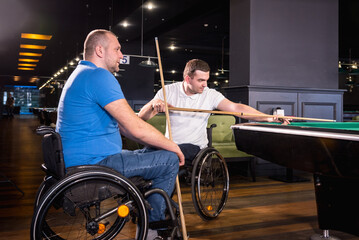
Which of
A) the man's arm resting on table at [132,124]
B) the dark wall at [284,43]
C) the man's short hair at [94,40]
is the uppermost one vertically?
the dark wall at [284,43]

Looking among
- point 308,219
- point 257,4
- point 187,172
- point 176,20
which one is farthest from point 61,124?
point 176,20

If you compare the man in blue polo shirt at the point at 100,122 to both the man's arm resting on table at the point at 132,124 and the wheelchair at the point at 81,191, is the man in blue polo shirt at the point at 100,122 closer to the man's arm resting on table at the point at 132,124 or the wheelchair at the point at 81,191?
the man's arm resting on table at the point at 132,124

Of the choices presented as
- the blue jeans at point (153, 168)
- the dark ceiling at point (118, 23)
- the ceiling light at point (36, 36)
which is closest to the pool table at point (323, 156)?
the blue jeans at point (153, 168)

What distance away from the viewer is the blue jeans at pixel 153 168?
1773mm

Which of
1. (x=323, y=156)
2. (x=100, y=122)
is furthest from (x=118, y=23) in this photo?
(x=323, y=156)

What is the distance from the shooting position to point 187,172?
104 inches

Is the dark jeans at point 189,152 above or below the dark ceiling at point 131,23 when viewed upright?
below

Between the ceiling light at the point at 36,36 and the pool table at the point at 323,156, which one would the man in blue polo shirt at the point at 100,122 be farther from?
the ceiling light at the point at 36,36

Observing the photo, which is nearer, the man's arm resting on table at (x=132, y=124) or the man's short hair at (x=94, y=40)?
the man's arm resting on table at (x=132, y=124)

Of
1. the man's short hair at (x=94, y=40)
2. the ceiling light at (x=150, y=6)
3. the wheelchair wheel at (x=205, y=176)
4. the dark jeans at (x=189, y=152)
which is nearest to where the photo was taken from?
the man's short hair at (x=94, y=40)

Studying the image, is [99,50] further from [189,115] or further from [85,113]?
[189,115]

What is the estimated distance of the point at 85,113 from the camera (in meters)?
1.71

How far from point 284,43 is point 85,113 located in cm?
402

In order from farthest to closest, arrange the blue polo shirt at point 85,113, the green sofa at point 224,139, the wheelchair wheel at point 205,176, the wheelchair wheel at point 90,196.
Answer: the green sofa at point 224,139 → the wheelchair wheel at point 205,176 → the blue polo shirt at point 85,113 → the wheelchair wheel at point 90,196
